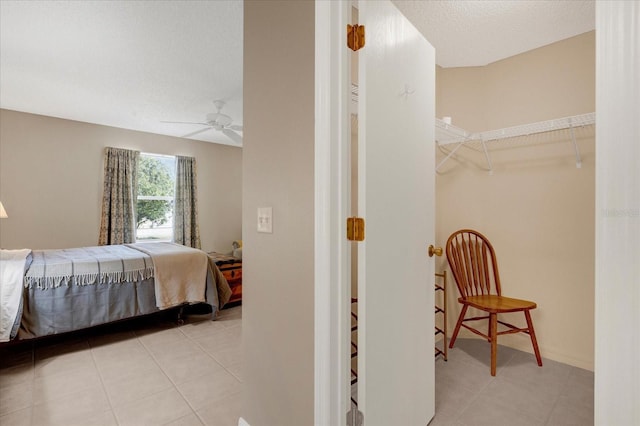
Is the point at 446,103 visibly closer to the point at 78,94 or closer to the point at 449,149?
the point at 449,149

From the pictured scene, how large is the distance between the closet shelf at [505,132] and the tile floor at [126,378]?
240 cm

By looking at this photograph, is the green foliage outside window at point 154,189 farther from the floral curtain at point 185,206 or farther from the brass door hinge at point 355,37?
the brass door hinge at point 355,37

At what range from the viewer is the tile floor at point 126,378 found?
6.05 ft

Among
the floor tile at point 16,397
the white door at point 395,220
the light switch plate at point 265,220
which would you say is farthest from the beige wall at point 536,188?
the floor tile at point 16,397

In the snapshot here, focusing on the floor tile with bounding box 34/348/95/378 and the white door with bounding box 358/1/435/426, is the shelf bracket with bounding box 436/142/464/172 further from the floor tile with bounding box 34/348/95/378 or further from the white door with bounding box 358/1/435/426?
the floor tile with bounding box 34/348/95/378

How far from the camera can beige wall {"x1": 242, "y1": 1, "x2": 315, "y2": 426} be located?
1.25 m

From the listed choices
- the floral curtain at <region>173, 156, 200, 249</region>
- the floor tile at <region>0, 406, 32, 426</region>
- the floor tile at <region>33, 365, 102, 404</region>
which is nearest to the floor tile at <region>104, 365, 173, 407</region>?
the floor tile at <region>33, 365, 102, 404</region>

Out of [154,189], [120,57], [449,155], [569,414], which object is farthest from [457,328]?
[154,189]

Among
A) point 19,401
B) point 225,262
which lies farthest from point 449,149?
point 19,401

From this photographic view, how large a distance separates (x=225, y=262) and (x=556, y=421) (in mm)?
3392

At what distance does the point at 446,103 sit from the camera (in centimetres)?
287

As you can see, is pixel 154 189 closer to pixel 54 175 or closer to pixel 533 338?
pixel 54 175

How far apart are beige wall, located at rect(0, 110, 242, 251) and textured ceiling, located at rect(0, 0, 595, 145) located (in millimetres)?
707

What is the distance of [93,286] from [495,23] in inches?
148
